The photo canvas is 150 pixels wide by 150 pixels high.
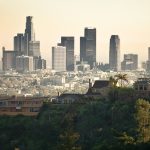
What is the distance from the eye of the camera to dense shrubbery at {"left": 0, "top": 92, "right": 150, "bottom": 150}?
202 ft

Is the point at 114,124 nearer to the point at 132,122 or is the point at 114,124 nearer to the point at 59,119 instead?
the point at 132,122

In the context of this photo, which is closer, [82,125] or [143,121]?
[143,121]

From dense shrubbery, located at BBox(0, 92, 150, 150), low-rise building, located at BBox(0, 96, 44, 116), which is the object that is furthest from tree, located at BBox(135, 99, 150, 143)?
low-rise building, located at BBox(0, 96, 44, 116)

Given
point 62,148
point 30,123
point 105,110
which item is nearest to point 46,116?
point 30,123

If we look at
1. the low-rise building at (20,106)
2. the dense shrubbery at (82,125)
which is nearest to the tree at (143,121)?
the dense shrubbery at (82,125)

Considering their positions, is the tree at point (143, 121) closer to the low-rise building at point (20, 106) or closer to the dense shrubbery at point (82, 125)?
the dense shrubbery at point (82, 125)

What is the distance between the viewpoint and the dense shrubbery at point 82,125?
61719 millimetres

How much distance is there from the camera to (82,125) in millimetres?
69375

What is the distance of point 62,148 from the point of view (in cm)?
5597

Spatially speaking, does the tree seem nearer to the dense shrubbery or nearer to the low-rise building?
the dense shrubbery

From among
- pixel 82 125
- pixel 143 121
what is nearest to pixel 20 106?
pixel 82 125

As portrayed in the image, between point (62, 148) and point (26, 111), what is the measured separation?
1307 inches

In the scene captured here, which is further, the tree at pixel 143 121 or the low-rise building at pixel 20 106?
the low-rise building at pixel 20 106

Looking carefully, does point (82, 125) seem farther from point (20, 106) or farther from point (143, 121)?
point (20, 106)
